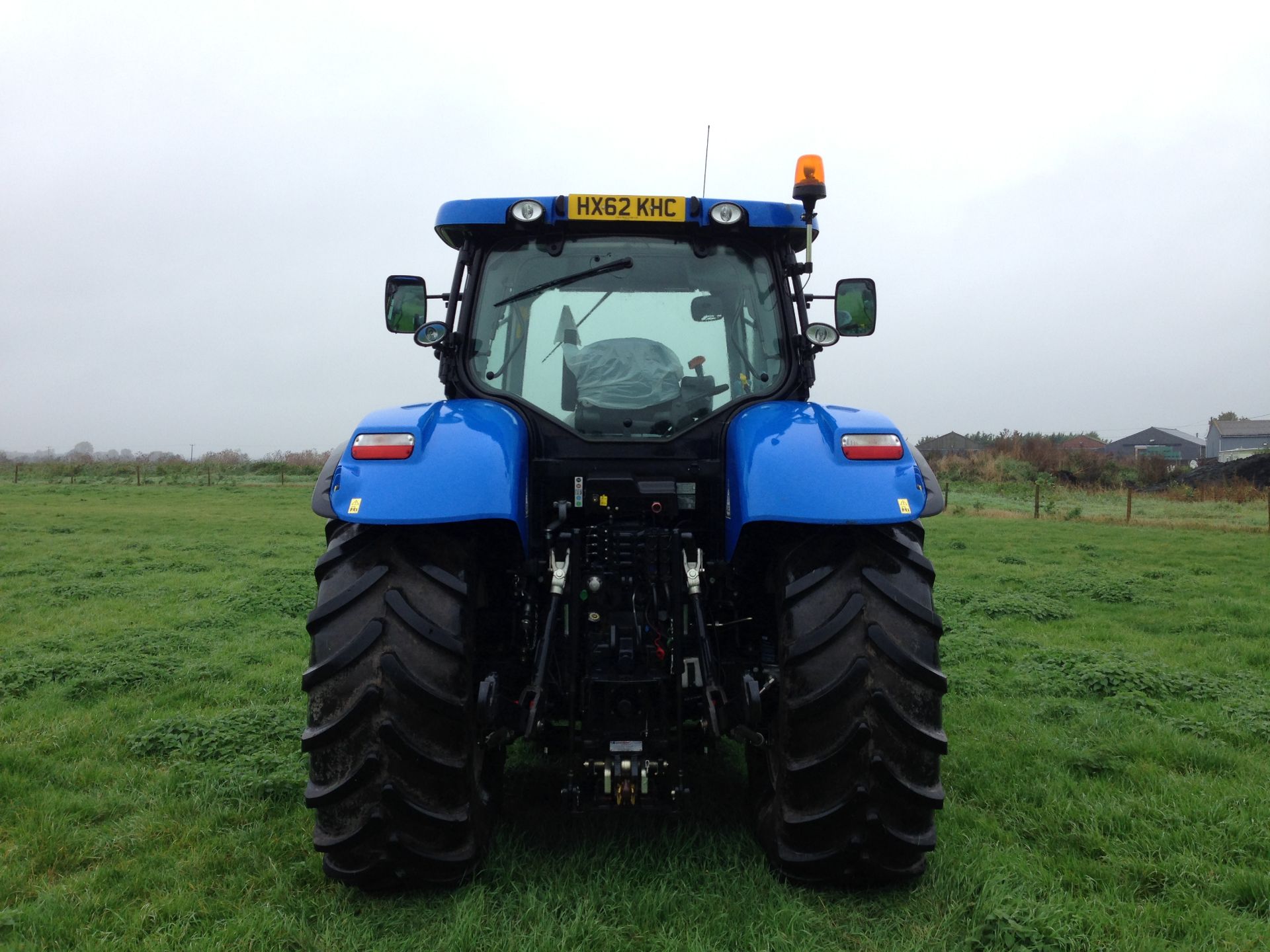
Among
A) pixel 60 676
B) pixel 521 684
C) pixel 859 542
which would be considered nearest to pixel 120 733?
pixel 60 676

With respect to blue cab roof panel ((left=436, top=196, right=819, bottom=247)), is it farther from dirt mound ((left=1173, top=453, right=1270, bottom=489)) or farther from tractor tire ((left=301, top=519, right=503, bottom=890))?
dirt mound ((left=1173, top=453, right=1270, bottom=489))

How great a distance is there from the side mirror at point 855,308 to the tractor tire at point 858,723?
1236 mm

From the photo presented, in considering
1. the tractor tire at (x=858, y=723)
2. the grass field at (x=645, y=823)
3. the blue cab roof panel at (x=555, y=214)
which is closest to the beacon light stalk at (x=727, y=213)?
the blue cab roof panel at (x=555, y=214)

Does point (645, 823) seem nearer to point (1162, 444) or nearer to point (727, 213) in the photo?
point (727, 213)

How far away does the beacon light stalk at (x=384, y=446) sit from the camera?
2693 mm

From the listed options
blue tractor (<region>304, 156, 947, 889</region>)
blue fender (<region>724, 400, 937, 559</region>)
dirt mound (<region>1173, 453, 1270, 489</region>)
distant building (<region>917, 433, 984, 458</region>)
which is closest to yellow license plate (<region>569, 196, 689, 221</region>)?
blue tractor (<region>304, 156, 947, 889</region>)

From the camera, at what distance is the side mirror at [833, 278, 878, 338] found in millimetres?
3625

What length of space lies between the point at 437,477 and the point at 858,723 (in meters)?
1.39

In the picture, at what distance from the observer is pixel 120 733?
4371 millimetres

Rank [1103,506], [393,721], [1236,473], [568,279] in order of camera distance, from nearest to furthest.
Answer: [393,721] < [568,279] < [1103,506] < [1236,473]

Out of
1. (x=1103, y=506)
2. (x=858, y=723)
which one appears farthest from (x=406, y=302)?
(x=1103, y=506)

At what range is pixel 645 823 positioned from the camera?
126 inches

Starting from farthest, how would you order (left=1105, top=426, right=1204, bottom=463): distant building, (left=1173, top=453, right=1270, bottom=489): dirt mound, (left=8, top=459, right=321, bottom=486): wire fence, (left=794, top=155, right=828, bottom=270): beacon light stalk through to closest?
(left=1105, top=426, right=1204, bottom=463): distant building < (left=1173, top=453, right=1270, bottom=489): dirt mound < (left=8, top=459, right=321, bottom=486): wire fence < (left=794, top=155, right=828, bottom=270): beacon light stalk

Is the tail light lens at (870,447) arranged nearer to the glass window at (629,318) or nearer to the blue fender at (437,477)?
the glass window at (629,318)
